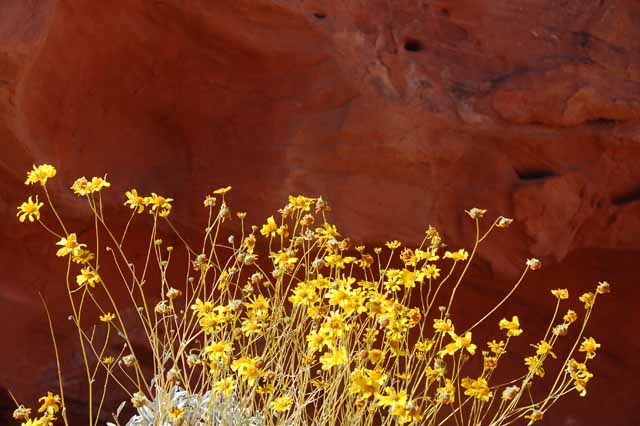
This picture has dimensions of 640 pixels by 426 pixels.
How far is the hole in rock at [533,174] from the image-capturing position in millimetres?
3078

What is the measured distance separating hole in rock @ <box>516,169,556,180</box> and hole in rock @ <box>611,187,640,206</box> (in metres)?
0.31

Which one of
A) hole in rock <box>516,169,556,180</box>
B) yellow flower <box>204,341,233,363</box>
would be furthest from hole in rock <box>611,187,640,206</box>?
yellow flower <box>204,341,233,363</box>

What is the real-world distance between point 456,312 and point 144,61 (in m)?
A: 1.69

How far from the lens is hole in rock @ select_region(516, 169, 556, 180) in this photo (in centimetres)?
308

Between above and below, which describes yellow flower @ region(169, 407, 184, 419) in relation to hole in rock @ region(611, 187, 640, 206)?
above

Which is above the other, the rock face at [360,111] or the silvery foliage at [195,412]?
the rock face at [360,111]

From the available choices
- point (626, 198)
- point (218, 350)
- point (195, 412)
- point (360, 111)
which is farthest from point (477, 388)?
point (626, 198)

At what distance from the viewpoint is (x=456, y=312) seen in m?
3.42

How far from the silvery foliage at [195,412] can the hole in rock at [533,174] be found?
1494 mm

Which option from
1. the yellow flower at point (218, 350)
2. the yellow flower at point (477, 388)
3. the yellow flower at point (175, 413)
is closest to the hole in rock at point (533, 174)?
the yellow flower at point (477, 388)

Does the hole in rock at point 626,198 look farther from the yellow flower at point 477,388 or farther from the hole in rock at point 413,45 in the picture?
the yellow flower at point 477,388

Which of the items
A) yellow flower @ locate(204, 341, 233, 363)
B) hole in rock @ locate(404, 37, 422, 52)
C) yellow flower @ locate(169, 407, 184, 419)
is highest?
hole in rock @ locate(404, 37, 422, 52)

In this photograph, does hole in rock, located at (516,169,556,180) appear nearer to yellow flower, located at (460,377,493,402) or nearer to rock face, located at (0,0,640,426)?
rock face, located at (0,0,640,426)

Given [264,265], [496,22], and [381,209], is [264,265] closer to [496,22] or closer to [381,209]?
[381,209]
